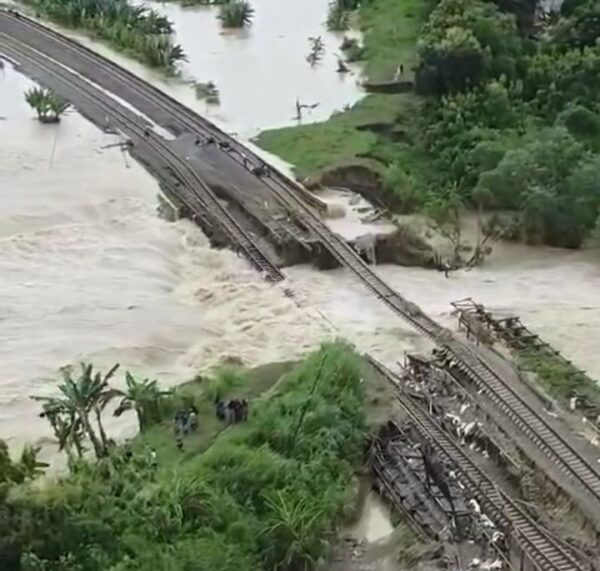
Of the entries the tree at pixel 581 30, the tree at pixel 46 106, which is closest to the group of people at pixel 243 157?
the tree at pixel 46 106

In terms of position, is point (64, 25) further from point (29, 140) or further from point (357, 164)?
point (357, 164)

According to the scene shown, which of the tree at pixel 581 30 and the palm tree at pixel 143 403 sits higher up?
the tree at pixel 581 30

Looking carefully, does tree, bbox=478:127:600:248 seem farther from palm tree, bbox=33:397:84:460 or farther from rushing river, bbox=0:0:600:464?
palm tree, bbox=33:397:84:460

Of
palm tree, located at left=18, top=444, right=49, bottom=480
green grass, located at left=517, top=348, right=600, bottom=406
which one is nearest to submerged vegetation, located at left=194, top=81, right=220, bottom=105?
green grass, located at left=517, top=348, right=600, bottom=406

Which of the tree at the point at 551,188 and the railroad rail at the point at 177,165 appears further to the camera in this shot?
the tree at the point at 551,188

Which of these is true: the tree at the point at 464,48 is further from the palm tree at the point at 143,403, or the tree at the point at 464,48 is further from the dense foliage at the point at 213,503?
the palm tree at the point at 143,403

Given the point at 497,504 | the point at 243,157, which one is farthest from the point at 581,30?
the point at 497,504
